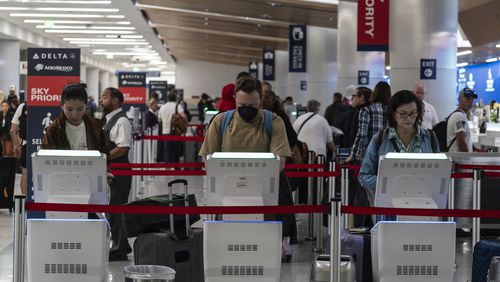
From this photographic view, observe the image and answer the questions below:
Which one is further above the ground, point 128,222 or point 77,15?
point 77,15

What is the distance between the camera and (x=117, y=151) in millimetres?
9461

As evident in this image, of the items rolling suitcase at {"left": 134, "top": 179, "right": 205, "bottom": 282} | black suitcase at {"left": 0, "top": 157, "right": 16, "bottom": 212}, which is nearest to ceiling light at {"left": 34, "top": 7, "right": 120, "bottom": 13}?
black suitcase at {"left": 0, "top": 157, "right": 16, "bottom": 212}

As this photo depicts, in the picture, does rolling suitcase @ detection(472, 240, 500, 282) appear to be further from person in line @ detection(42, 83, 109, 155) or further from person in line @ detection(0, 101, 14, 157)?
person in line @ detection(0, 101, 14, 157)

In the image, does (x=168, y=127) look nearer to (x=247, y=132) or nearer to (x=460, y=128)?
(x=460, y=128)

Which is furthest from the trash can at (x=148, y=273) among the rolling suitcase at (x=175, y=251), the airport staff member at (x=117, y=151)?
the airport staff member at (x=117, y=151)

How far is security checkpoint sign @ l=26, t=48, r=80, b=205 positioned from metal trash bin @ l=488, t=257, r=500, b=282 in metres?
6.25

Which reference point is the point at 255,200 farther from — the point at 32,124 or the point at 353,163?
the point at 32,124

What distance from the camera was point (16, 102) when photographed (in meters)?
21.1

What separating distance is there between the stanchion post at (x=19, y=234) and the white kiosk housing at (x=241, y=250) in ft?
3.77

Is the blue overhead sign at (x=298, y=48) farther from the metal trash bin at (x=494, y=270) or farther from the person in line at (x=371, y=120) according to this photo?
the metal trash bin at (x=494, y=270)

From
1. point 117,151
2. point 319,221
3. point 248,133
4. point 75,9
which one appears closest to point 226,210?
point 248,133

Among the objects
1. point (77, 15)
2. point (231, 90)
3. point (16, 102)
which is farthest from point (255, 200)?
point (77, 15)

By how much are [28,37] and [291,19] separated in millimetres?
12732

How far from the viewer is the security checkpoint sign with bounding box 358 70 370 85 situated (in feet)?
80.1
